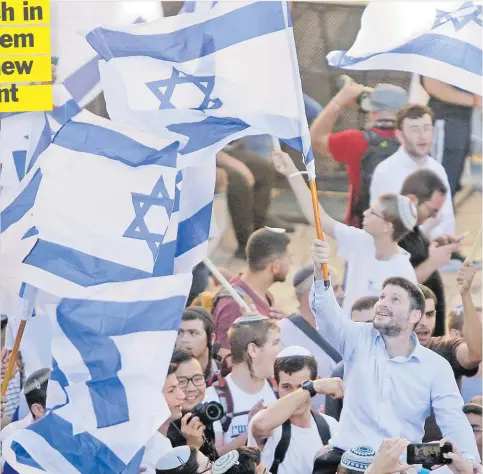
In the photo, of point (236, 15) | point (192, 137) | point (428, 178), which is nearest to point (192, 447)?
point (192, 137)

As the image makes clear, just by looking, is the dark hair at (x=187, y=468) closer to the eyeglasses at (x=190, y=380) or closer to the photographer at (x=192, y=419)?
the photographer at (x=192, y=419)

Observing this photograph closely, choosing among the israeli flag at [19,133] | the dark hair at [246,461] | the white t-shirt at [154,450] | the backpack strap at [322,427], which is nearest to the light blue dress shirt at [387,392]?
the backpack strap at [322,427]

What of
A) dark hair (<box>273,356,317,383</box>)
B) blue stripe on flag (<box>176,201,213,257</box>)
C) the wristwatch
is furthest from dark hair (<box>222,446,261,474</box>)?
blue stripe on flag (<box>176,201,213,257</box>)

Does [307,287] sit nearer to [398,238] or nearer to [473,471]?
[398,238]

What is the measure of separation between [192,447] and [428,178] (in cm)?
Answer: 297

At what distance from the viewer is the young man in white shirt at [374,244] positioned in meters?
7.43

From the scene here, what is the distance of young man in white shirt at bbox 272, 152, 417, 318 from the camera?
24.4 ft

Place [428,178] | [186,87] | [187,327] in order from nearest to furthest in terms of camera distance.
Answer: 1. [186,87]
2. [187,327]
3. [428,178]

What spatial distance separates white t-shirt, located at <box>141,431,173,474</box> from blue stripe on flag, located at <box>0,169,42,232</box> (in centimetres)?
134

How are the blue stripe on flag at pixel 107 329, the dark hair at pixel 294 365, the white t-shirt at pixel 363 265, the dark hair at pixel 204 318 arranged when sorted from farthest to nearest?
the white t-shirt at pixel 363 265
the dark hair at pixel 204 318
the dark hair at pixel 294 365
the blue stripe on flag at pixel 107 329

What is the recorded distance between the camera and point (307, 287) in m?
7.27

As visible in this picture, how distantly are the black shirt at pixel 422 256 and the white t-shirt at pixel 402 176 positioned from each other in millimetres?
194

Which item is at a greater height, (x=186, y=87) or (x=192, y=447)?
(x=186, y=87)

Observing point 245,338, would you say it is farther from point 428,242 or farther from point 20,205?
point 428,242
